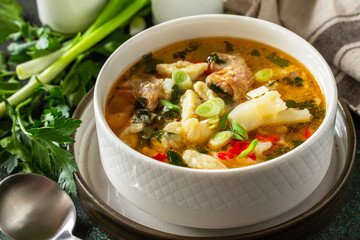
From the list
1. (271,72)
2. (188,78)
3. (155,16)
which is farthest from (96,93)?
(155,16)

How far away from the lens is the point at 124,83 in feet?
7.39

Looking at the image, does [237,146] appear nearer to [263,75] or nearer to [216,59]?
[263,75]

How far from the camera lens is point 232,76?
2145mm

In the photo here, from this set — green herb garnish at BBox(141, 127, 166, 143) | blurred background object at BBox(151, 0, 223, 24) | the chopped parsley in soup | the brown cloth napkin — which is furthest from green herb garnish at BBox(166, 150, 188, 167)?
blurred background object at BBox(151, 0, 223, 24)

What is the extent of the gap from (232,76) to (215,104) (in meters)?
0.20

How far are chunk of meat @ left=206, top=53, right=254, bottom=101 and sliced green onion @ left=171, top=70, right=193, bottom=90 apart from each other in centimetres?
9

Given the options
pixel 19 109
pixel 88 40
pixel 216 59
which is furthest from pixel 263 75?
pixel 19 109

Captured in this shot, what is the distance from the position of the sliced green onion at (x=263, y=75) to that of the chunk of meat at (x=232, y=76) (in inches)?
1.1

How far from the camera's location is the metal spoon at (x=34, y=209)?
78.1 inches

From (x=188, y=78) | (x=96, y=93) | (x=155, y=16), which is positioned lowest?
(x=155, y=16)

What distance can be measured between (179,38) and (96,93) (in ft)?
2.11

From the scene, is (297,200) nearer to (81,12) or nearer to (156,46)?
(156,46)

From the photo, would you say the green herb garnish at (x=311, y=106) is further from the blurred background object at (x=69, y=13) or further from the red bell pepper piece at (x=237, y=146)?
the blurred background object at (x=69, y=13)

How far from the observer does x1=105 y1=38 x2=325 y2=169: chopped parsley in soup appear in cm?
187
